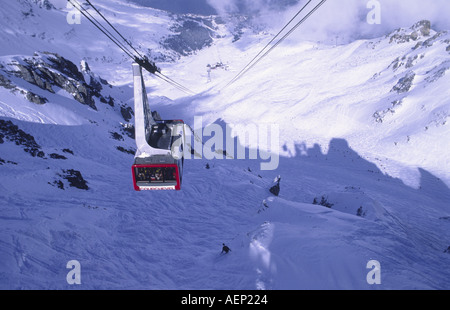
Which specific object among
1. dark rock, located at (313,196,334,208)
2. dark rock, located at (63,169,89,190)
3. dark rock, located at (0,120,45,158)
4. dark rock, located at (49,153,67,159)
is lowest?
dark rock, located at (313,196,334,208)

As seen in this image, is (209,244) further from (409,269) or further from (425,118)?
(425,118)

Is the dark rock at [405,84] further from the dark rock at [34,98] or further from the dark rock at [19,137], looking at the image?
the dark rock at [34,98]

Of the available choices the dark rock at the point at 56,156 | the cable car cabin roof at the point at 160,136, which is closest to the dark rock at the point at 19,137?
the dark rock at the point at 56,156

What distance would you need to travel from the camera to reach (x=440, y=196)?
21203 millimetres

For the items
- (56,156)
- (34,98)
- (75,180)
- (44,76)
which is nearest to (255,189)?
(75,180)

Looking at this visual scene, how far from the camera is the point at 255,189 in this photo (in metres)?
20.5

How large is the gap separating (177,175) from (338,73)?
172ft

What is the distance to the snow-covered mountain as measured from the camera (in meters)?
8.87

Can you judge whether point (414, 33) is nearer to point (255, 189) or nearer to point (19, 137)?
point (255, 189)

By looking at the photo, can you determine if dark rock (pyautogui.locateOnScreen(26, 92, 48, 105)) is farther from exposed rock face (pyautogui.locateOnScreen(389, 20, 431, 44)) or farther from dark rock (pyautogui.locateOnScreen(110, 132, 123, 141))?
exposed rock face (pyautogui.locateOnScreen(389, 20, 431, 44))

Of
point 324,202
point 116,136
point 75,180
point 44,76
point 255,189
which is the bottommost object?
point 324,202

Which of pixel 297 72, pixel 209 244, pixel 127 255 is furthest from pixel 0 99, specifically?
pixel 297 72

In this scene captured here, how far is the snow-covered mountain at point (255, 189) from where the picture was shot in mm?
8867

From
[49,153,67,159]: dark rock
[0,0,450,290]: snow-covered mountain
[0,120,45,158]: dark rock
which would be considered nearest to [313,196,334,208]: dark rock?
[0,0,450,290]: snow-covered mountain
